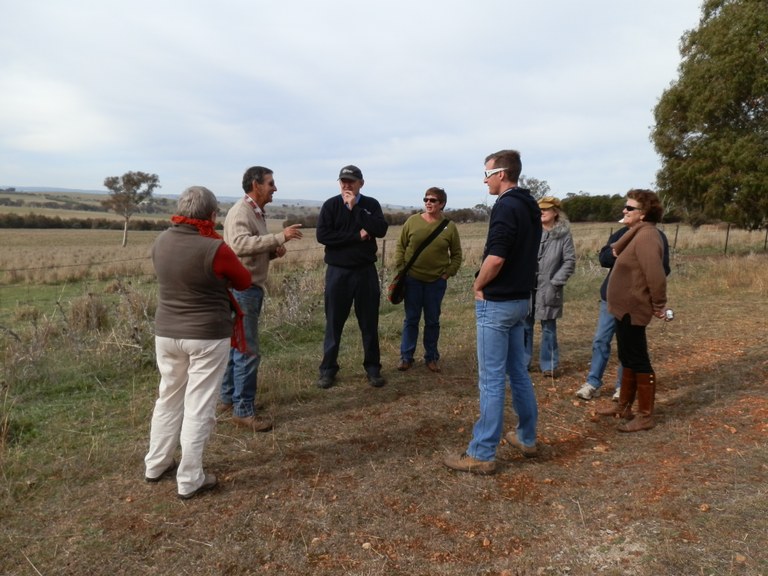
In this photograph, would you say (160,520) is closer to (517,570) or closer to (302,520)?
(302,520)

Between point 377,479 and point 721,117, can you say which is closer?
point 377,479

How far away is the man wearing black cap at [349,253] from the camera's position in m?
4.80

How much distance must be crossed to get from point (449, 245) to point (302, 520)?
344 cm

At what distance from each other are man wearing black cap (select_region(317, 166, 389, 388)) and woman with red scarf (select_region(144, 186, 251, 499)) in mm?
1835

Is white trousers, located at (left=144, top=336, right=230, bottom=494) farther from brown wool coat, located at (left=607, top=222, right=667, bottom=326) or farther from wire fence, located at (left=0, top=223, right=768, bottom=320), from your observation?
wire fence, located at (left=0, top=223, right=768, bottom=320)

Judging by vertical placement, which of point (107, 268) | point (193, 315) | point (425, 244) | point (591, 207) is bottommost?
point (107, 268)

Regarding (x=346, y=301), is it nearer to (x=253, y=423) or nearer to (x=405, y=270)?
(x=405, y=270)

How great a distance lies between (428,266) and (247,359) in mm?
2247

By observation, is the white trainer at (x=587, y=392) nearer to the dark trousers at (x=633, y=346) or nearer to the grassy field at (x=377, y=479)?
the grassy field at (x=377, y=479)

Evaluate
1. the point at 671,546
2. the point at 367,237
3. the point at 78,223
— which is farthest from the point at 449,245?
the point at 78,223

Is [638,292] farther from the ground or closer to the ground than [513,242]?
closer to the ground

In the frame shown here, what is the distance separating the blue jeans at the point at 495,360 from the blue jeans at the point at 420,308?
2.12 m

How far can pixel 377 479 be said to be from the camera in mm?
3328

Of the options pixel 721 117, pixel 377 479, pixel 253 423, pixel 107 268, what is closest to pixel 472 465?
pixel 377 479
